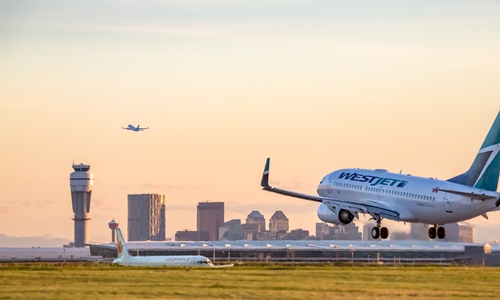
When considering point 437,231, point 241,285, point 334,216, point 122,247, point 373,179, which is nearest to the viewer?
point 241,285

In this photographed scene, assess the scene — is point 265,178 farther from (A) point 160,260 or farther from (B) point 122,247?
(B) point 122,247

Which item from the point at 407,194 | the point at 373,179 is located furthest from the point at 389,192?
the point at 373,179

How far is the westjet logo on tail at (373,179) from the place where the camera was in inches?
4040

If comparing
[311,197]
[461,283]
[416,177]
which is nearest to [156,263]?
[311,197]

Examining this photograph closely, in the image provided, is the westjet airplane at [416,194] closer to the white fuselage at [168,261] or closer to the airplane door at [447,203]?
the airplane door at [447,203]

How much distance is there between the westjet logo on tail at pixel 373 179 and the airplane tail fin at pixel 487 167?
4.34 meters

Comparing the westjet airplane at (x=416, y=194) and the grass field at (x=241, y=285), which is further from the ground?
the westjet airplane at (x=416, y=194)

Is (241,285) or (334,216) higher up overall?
(334,216)

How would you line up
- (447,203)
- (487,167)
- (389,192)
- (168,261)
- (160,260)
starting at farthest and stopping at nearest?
(160,260) < (168,261) < (389,192) < (487,167) < (447,203)

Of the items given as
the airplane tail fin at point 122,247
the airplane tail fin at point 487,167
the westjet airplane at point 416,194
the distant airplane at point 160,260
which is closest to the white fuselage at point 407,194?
the westjet airplane at point 416,194

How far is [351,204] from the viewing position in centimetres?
10675

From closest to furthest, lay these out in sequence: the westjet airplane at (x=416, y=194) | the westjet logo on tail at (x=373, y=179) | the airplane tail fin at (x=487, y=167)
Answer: the westjet airplane at (x=416, y=194), the airplane tail fin at (x=487, y=167), the westjet logo on tail at (x=373, y=179)

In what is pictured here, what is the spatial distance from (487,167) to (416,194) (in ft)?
20.2

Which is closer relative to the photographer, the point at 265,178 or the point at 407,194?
the point at 407,194
